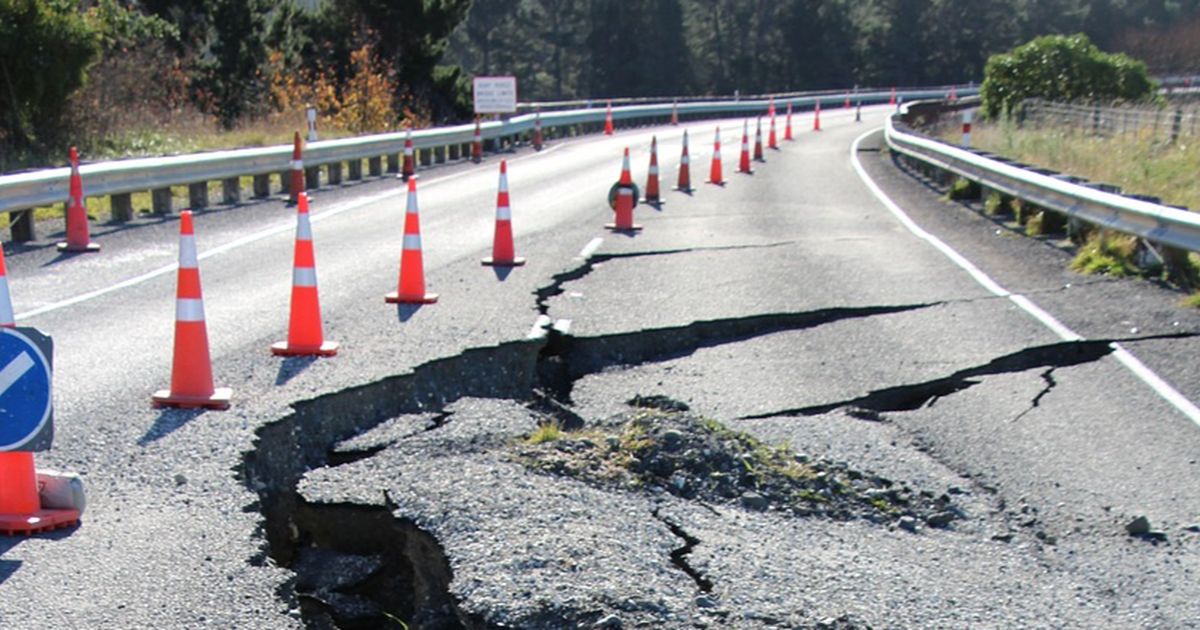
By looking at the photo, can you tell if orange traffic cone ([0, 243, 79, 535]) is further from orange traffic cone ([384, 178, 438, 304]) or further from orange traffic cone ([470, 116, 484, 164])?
orange traffic cone ([470, 116, 484, 164])

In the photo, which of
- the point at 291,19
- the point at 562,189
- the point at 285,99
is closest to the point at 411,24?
the point at 291,19

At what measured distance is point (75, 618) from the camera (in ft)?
13.7

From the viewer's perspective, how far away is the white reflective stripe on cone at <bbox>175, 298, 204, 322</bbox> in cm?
683

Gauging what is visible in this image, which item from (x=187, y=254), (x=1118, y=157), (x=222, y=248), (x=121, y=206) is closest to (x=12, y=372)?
(x=187, y=254)

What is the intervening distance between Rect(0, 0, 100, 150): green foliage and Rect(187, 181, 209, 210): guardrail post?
4.68 m

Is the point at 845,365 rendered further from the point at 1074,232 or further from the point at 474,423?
the point at 1074,232

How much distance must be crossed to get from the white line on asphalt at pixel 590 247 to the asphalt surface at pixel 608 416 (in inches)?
7.3

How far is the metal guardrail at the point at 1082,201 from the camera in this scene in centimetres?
1091

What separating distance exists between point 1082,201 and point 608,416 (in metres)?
7.85

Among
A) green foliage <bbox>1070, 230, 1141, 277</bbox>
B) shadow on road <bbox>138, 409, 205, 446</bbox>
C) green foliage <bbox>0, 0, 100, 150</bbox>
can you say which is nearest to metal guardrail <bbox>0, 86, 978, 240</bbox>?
green foliage <bbox>0, 0, 100, 150</bbox>

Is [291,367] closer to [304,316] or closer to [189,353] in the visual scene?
[304,316]

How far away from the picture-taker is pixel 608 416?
6.82m

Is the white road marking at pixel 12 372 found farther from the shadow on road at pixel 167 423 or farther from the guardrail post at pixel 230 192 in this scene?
the guardrail post at pixel 230 192

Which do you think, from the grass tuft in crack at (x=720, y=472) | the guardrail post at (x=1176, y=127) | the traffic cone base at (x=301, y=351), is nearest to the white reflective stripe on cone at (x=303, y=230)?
the traffic cone base at (x=301, y=351)
